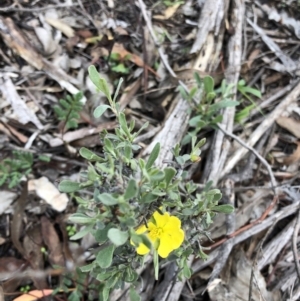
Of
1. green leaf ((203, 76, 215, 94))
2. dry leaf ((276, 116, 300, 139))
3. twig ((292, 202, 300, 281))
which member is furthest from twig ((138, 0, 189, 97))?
twig ((292, 202, 300, 281))

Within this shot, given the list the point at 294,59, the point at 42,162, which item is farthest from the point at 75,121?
the point at 294,59

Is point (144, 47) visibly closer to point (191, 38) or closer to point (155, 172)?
point (191, 38)

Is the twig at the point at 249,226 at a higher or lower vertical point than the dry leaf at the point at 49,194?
higher

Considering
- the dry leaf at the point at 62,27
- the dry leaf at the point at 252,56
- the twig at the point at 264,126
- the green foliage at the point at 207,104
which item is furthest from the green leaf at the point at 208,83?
the dry leaf at the point at 62,27

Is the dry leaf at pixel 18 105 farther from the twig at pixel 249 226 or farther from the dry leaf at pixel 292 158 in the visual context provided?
the dry leaf at pixel 292 158

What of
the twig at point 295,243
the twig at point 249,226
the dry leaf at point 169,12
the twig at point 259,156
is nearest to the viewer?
the twig at point 295,243

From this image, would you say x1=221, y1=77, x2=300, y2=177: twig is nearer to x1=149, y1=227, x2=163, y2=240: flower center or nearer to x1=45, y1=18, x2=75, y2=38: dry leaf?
x1=149, y1=227, x2=163, y2=240: flower center

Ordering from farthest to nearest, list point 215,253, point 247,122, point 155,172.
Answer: point 247,122 → point 215,253 → point 155,172

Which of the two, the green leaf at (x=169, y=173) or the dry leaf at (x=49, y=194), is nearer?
the green leaf at (x=169, y=173)
